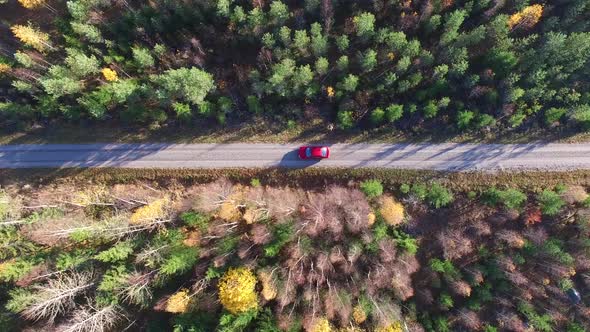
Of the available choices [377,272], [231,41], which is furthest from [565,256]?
[231,41]

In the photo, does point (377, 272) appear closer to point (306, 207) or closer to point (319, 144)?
point (306, 207)

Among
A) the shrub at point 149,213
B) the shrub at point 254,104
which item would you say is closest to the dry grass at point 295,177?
the shrub at point 149,213

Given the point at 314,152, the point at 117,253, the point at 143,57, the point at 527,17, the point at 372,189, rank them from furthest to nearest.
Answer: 1. the point at 314,152
2. the point at 372,189
3. the point at 527,17
4. the point at 143,57
5. the point at 117,253

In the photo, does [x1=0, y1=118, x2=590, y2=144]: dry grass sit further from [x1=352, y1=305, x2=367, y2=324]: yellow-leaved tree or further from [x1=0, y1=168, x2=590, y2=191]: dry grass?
[x1=352, y1=305, x2=367, y2=324]: yellow-leaved tree

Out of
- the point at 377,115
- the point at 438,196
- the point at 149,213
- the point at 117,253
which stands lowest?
the point at 438,196

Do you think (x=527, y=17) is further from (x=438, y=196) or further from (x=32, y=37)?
(x=32, y=37)

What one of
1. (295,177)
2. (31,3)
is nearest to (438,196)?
(295,177)
